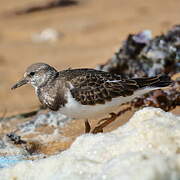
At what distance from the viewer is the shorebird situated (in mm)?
4523

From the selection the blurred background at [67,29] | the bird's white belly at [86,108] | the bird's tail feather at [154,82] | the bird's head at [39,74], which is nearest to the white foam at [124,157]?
the bird's white belly at [86,108]

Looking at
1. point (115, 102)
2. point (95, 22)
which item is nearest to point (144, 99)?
point (115, 102)

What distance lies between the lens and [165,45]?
233 inches

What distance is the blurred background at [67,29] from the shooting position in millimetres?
9312

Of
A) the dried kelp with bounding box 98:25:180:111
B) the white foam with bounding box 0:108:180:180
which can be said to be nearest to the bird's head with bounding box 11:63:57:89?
the dried kelp with bounding box 98:25:180:111

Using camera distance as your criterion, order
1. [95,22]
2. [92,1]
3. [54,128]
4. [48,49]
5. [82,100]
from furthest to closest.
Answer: [92,1], [95,22], [48,49], [54,128], [82,100]

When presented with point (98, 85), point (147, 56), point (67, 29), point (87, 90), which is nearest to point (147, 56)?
point (147, 56)

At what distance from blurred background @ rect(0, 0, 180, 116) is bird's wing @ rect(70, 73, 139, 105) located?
3135mm

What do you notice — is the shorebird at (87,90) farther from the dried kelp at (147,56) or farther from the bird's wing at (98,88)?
the dried kelp at (147,56)

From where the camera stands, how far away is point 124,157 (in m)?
2.83

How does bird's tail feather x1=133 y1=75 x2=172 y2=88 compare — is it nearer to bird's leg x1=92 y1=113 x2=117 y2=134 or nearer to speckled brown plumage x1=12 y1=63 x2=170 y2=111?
speckled brown plumage x1=12 y1=63 x2=170 y2=111

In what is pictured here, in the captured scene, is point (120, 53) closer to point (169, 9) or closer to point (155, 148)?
point (155, 148)

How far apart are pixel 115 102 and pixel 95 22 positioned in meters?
6.95

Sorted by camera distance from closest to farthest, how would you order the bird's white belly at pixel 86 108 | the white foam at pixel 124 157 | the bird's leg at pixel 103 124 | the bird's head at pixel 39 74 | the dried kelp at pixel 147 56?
the white foam at pixel 124 157, the bird's white belly at pixel 86 108, the bird's leg at pixel 103 124, the bird's head at pixel 39 74, the dried kelp at pixel 147 56
